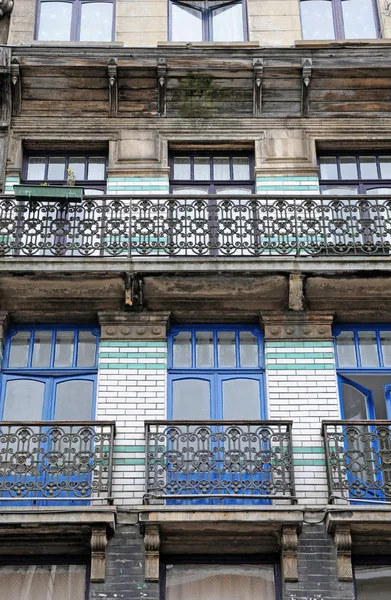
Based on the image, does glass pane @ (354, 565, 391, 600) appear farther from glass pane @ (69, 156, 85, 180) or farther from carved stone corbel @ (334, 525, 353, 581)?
glass pane @ (69, 156, 85, 180)

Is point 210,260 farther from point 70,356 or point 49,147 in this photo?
point 49,147

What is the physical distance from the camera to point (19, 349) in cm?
1421

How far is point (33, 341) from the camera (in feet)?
46.9

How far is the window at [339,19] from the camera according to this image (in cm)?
1752

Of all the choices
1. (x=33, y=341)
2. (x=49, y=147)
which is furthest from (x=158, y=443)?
(x=49, y=147)

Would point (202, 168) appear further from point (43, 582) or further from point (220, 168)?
point (43, 582)

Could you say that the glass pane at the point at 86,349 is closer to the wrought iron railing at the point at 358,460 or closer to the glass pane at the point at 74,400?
the glass pane at the point at 74,400

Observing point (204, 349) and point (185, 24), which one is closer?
point (204, 349)

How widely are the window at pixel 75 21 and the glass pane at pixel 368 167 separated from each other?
4.98 m

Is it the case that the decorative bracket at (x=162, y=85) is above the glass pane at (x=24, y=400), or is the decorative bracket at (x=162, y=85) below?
above

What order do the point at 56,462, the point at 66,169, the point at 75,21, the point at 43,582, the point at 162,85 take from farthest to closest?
the point at 75,21
the point at 66,169
the point at 162,85
the point at 56,462
the point at 43,582

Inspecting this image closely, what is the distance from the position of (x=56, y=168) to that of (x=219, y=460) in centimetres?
636

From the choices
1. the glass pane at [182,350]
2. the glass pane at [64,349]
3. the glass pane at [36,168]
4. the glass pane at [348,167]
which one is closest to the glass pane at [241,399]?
the glass pane at [182,350]

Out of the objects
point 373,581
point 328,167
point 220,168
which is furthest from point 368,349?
point 220,168
